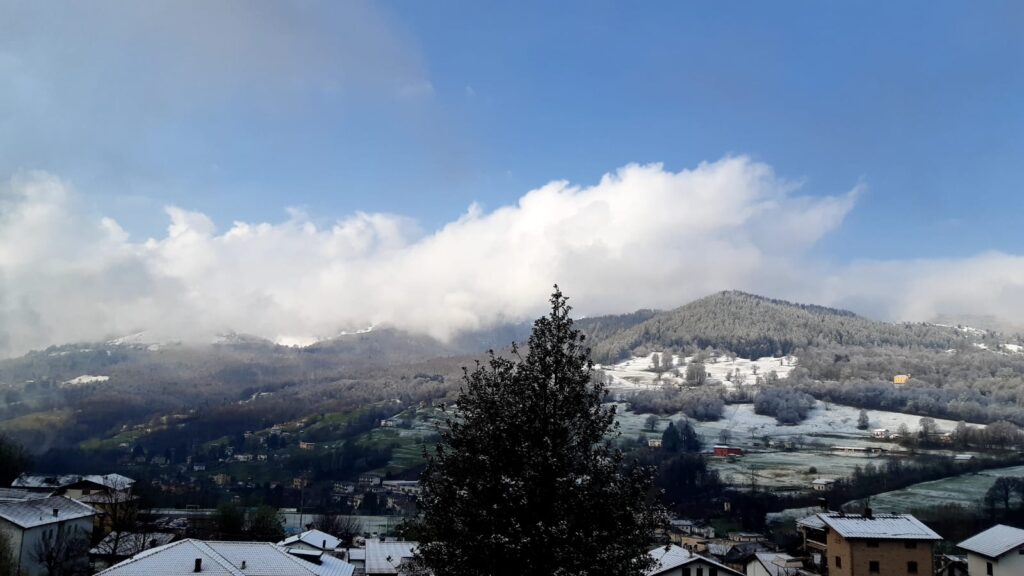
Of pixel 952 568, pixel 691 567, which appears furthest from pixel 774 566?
pixel 691 567

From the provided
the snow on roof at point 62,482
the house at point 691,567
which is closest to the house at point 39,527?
the snow on roof at point 62,482

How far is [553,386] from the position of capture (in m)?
15.1

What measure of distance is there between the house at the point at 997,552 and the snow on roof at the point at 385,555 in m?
42.2

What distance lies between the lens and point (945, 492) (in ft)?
474

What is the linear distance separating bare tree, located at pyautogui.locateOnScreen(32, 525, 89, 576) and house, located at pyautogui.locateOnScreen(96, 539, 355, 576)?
556 inches

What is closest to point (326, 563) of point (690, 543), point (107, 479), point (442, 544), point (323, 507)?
point (442, 544)

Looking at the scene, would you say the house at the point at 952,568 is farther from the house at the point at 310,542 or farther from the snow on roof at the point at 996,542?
the house at the point at 310,542

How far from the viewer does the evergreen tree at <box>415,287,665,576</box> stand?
1353cm

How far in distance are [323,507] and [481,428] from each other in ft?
505

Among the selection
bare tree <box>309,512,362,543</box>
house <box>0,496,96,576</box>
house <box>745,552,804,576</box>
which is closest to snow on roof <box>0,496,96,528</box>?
house <box>0,496,96,576</box>

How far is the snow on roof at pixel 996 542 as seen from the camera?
49.0 metres

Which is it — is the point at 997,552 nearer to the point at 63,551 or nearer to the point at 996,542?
the point at 996,542

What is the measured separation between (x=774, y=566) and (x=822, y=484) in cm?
10505

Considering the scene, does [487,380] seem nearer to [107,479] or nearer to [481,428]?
[481,428]
